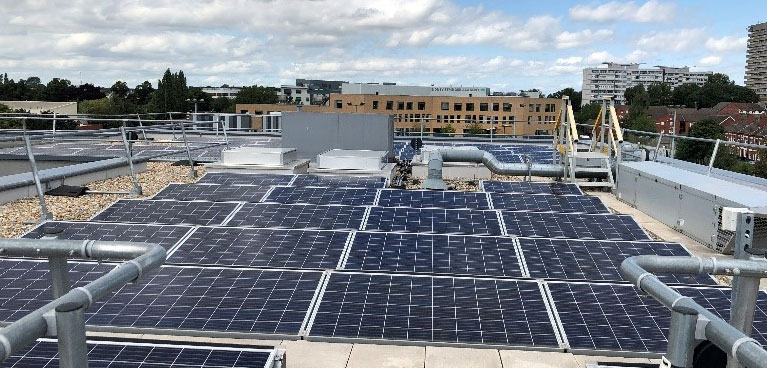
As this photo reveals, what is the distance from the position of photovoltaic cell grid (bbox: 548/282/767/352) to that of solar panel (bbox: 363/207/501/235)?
2.91 meters

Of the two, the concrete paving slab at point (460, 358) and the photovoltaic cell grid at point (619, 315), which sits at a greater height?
the photovoltaic cell grid at point (619, 315)

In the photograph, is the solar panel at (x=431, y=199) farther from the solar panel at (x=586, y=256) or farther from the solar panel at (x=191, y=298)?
the solar panel at (x=191, y=298)

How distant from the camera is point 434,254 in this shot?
9.13 metres

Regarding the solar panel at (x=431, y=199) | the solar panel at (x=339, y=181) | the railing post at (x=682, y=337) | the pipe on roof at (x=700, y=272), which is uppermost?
the pipe on roof at (x=700, y=272)

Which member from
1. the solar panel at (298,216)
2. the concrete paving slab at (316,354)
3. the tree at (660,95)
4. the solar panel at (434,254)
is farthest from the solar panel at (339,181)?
the tree at (660,95)

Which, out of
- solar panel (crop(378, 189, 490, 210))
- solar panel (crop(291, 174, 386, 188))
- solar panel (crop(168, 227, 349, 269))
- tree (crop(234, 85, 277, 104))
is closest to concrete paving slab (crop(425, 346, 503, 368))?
solar panel (crop(168, 227, 349, 269))

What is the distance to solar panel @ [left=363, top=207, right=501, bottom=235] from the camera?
1073 cm

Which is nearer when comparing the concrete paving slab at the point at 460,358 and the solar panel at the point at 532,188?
the concrete paving slab at the point at 460,358

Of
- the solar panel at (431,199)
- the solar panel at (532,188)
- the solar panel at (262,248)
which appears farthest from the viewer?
the solar panel at (532,188)

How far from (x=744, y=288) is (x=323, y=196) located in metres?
10.9

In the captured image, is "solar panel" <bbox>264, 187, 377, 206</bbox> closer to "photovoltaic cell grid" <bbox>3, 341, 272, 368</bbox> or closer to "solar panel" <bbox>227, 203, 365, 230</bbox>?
"solar panel" <bbox>227, 203, 365, 230</bbox>

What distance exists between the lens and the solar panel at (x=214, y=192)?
1396 centimetres

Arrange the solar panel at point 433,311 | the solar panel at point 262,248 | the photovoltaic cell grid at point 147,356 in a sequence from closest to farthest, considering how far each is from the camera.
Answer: the photovoltaic cell grid at point 147,356 → the solar panel at point 433,311 → the solar panel at point 262,248

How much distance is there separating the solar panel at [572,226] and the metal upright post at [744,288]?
6617mm
